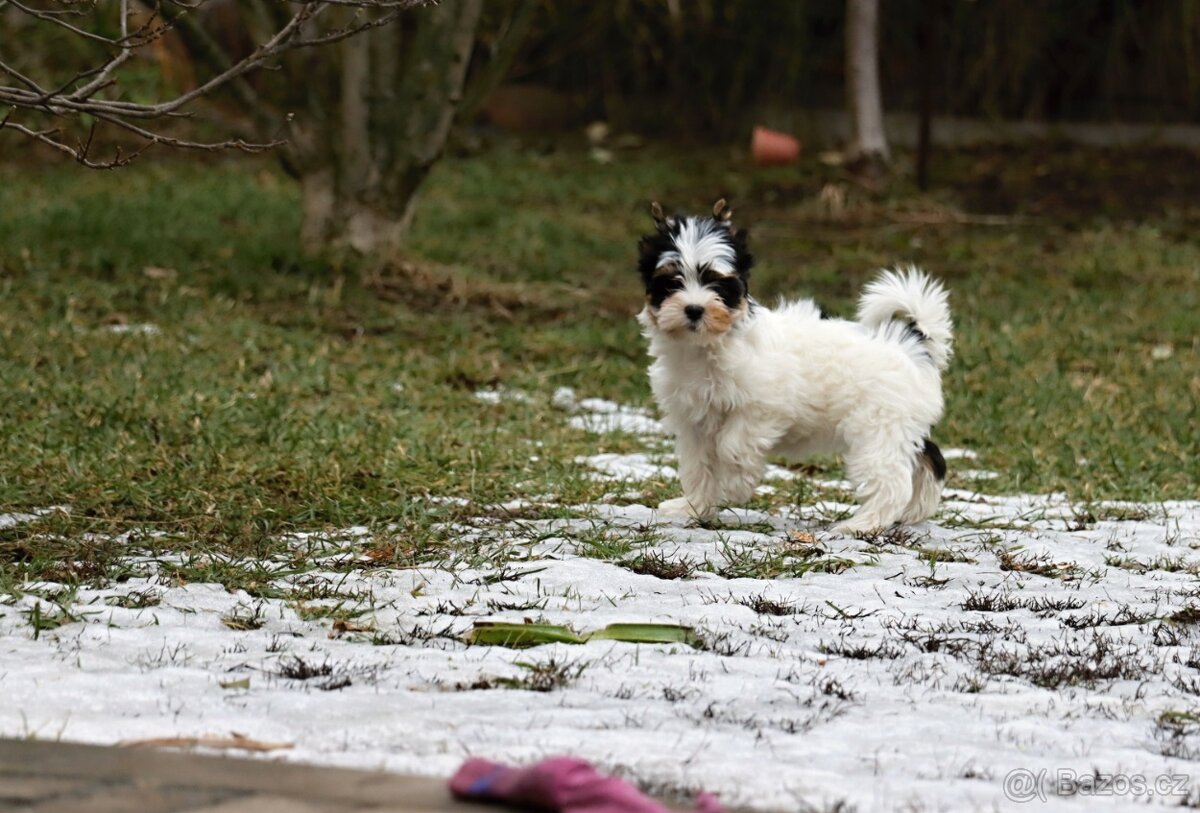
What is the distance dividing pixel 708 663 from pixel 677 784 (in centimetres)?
94

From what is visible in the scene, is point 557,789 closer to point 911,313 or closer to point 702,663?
point 702,663

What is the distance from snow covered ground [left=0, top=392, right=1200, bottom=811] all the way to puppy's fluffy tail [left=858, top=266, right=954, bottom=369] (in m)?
0.74

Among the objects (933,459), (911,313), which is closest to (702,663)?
(933,459)

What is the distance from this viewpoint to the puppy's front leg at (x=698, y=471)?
5996mm

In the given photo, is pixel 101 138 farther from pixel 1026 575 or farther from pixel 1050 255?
pixel 1026 575

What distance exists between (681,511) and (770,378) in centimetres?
64

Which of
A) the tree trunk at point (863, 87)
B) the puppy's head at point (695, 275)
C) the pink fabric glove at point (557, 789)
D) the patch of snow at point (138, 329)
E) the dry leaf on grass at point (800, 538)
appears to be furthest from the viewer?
the tree trunk at point (863, 87)

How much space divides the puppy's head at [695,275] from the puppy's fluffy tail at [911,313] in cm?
61

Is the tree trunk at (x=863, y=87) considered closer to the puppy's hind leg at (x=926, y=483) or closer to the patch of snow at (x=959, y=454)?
the patch of snow at (x=959, y=454)

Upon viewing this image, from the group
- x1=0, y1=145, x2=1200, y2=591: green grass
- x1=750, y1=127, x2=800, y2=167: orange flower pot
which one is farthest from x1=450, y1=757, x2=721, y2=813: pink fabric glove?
x1=750, y1=127, x2=800, y2=167: orange flower pot

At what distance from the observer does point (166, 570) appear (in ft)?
16.4

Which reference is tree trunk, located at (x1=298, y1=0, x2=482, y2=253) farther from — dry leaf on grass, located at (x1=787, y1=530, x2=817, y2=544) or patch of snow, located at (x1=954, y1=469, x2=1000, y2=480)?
dry leaf on grass, located at (x1=787, y1=530, x2=817, y2=544)

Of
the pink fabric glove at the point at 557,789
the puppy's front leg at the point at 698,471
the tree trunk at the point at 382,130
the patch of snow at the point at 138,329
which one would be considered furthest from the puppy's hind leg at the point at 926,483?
the tree trunk at the point at 382,130

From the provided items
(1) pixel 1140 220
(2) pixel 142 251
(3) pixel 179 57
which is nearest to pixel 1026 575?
(2) pixel 142 251
